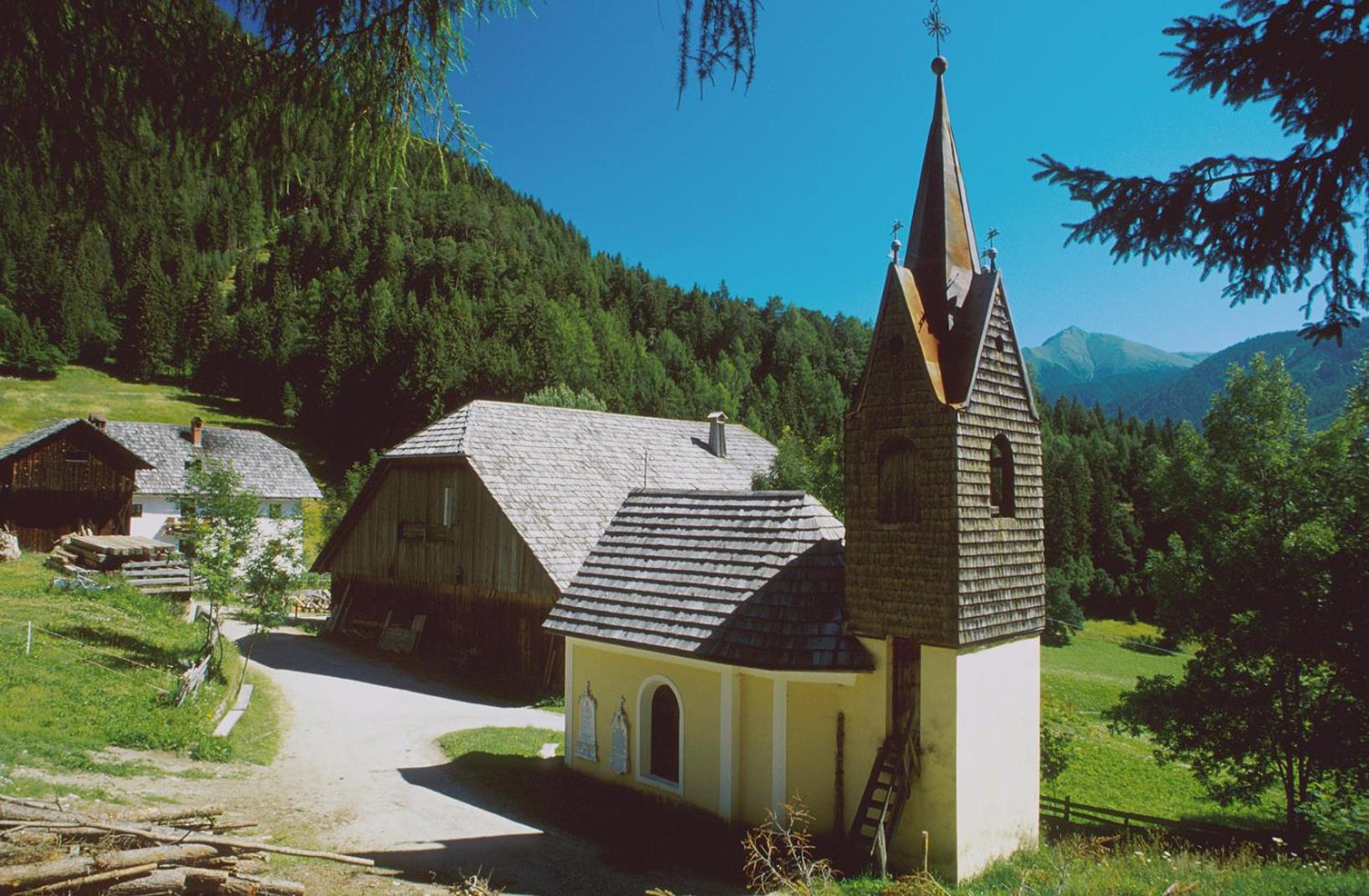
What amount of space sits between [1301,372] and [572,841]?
71.2ft

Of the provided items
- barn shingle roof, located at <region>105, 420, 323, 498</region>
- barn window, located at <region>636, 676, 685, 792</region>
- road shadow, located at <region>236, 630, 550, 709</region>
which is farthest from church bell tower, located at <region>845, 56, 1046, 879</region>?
barn shingle roof, located at <region>105, 420, 323, 498</region>

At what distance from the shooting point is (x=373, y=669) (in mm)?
24031

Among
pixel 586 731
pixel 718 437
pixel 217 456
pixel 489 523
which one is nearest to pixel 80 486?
pixel 217 456

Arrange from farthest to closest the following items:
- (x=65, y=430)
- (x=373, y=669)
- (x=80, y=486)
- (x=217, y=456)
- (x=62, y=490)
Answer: (x=217, y=456) → (x=80, y=486) → (x=62, y=490) → (x=65, y=430) → (x=373, y=669)

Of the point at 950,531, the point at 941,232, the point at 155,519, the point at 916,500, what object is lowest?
the point at 155,519

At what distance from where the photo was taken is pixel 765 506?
1477cm

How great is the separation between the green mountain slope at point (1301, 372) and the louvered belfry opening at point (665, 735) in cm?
1013

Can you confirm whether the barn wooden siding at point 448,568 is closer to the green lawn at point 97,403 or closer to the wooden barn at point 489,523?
the wooden barn at point 489,523

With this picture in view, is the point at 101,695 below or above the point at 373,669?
above

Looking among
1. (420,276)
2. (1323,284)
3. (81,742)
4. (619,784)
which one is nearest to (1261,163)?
(1323,284)

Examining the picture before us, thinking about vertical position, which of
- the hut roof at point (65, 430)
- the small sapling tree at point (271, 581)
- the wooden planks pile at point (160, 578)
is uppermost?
the hut roof at point (65, 430)

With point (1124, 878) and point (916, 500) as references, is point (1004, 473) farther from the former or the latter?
point (1124, 878)

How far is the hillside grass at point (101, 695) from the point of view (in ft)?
41.6

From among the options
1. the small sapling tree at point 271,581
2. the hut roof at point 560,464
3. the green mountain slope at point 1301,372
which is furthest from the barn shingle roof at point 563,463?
the green mountain slope at point 1301,372
